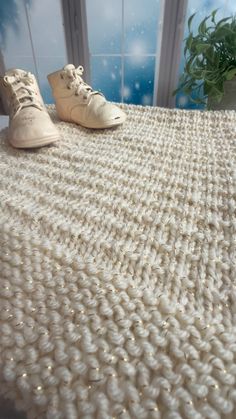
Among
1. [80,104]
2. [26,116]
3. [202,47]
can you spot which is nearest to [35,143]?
[26,116]

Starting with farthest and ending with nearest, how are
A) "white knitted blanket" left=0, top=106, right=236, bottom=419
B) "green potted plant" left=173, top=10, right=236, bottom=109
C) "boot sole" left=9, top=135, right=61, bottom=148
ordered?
"green potted plant" left=173, top=10, right=236, bottom=109 < "boot sole" left=9, top=135, right=61, bottom=148 < "white knitted blanket" left=0, top=106, right=236, bottom=419

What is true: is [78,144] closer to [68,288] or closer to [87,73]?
[68,288]

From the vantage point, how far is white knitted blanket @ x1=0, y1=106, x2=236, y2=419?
20cm

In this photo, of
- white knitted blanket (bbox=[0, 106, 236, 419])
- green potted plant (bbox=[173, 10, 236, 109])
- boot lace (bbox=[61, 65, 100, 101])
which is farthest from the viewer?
green potted plant (bbox=[173, 10, 236, 109])

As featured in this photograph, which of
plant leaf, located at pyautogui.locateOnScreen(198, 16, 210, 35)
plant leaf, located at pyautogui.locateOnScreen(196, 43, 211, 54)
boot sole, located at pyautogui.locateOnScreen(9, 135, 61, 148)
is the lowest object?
boot sole, located at pyautogui.locateOnScreen(9, 135, 61, 148)

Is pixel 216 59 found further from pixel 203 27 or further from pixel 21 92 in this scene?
pixel 21 92

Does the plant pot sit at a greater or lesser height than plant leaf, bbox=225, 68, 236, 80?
lesser

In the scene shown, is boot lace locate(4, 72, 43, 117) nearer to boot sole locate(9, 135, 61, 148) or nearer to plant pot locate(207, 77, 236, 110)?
boot sole locate(9, 135, 61, 148)

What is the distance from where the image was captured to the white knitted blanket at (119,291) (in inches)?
7.9

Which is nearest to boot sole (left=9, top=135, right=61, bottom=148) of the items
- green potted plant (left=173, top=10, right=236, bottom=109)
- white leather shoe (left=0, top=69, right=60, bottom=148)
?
white leather shoe (left=0, top=69, right=60, bottom=148)

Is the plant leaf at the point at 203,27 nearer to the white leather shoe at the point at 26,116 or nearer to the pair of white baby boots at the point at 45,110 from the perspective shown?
the pair of white baby boots at the point at 45,110

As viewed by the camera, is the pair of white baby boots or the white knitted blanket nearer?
the white knitted blanket

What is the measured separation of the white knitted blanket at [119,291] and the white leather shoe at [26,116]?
9cm

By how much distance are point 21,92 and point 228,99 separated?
80cm
